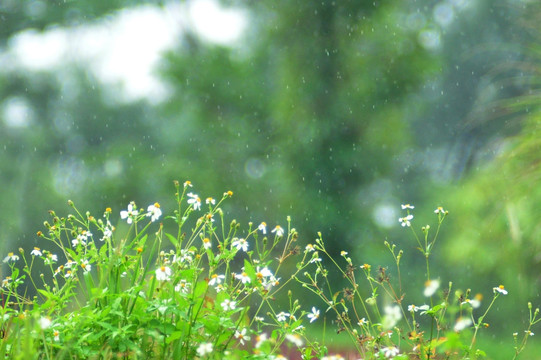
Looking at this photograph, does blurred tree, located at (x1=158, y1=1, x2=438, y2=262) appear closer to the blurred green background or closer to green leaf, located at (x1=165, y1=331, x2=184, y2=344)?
the blurred green background

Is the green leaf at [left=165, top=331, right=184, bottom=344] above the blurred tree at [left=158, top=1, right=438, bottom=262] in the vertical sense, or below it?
below

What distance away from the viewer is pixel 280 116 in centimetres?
767

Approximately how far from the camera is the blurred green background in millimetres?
7402

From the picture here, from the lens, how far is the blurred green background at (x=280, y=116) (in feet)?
24.3

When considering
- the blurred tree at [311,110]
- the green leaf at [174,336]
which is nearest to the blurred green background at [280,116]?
the blurred tree at [311,110]

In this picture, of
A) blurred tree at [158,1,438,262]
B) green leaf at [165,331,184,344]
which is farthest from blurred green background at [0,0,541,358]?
green leaf at [165,331,184,344]

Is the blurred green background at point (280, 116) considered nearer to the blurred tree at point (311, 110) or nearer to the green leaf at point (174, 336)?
the blurred tree at point (311, 110)

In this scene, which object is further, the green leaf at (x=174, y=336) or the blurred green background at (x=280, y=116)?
the blurred green background at (x=280, y=116)

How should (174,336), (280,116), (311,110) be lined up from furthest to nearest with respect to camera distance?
(280,116), (311,110), (174,336)

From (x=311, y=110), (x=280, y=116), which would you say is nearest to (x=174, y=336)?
(x=311, y=110)

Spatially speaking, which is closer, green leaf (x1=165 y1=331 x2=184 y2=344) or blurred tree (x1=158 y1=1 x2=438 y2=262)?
green leaf (x1=165 y1=331 x2=184 y2=344)

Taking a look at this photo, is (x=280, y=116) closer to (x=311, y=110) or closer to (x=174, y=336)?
(x=311, y=110)

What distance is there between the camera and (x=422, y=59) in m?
7.84

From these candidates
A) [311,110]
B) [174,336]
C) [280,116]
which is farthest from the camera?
[280,116]
